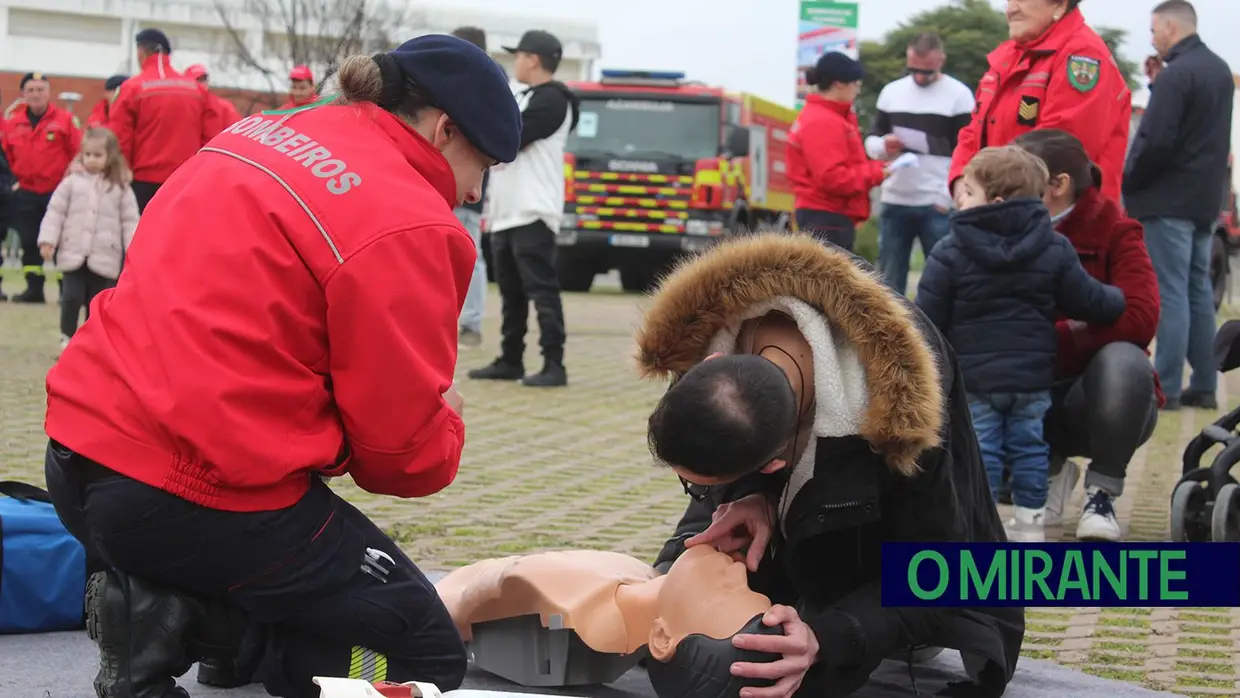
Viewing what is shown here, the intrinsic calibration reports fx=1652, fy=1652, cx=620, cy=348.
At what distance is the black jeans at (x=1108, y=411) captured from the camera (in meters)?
5.51

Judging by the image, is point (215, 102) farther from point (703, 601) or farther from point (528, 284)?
point (703, 601)

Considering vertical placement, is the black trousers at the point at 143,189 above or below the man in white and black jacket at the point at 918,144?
below

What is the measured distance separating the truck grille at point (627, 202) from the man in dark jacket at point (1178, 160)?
1123 cm

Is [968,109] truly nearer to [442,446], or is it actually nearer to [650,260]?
[442,446]

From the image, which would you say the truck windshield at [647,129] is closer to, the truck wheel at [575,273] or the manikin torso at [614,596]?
the truck wheel at [575,273]

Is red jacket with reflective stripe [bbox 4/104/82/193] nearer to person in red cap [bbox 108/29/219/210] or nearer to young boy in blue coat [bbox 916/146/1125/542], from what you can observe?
person in red cap [bbox 108/29/219/210]

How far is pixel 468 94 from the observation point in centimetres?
329

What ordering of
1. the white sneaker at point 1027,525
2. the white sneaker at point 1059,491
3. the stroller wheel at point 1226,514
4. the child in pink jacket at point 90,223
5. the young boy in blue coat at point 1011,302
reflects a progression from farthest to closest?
the child in pink jacket at point 90,223 < the white sneaker at point 1059,491 < the white sneaker at point 1027,525 < the young boy in blue coat at point 1011,302 < the stroller wheel at point 1226,514

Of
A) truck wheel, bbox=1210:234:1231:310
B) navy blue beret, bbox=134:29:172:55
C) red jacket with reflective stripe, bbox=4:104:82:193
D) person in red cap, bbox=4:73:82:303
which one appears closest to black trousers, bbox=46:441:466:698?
navy blue beret, bbox=134:29:172:55

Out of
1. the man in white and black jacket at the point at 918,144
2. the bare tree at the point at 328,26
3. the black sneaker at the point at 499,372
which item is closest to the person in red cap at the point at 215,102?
the black sneaker at the point at 499,372

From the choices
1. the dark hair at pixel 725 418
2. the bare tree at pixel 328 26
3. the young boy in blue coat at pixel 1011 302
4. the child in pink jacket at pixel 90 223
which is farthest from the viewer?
the bare tree at pixel 328 26

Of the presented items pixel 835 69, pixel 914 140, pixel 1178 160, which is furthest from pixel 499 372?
pixel 1178 160

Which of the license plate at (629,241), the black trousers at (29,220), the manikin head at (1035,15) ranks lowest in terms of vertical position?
the license plate at (629,241)

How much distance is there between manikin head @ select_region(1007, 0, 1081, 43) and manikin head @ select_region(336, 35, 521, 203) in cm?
381
